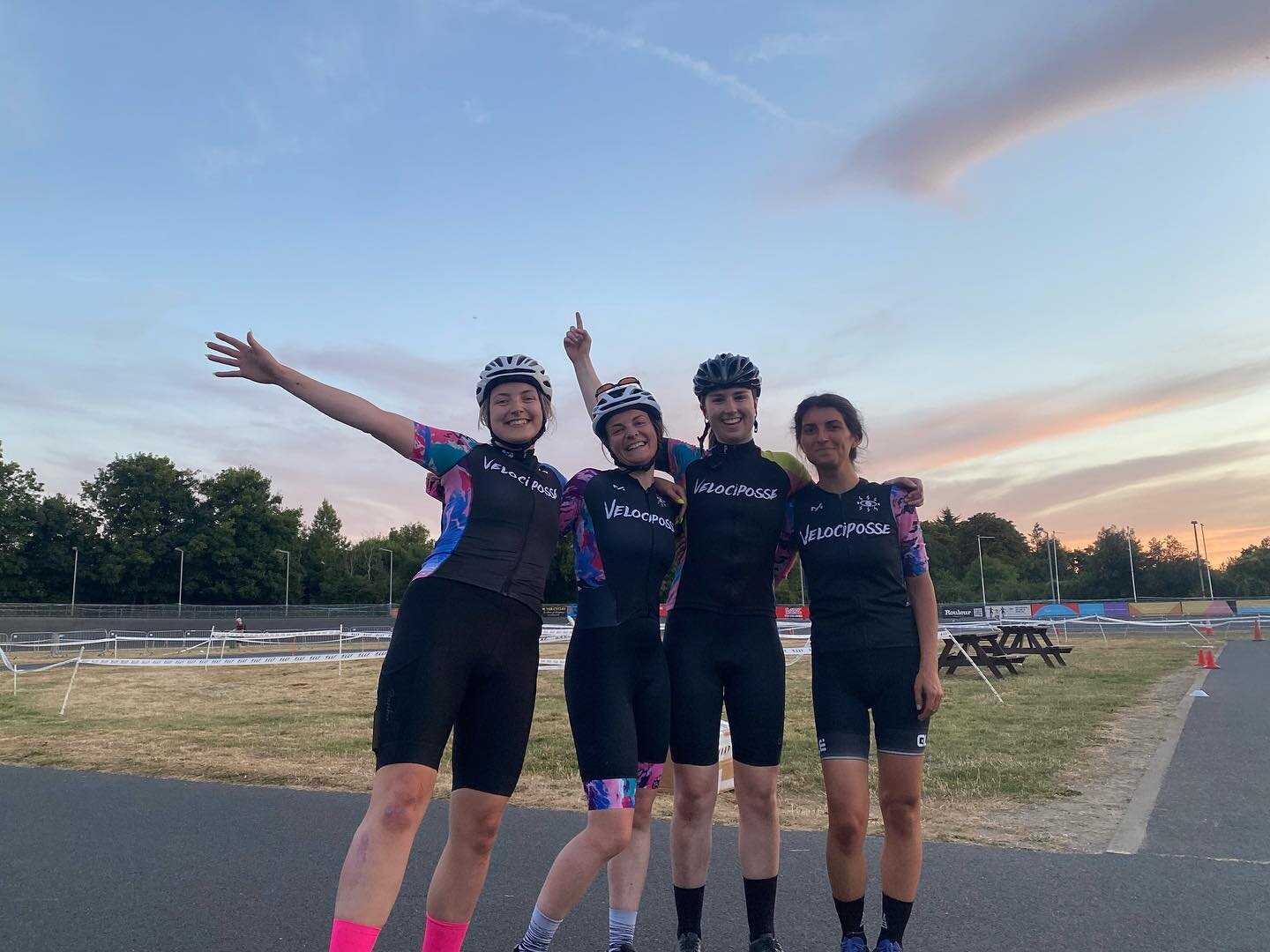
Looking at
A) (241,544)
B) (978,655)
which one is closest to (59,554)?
(241,544)

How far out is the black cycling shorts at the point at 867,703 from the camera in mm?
3301

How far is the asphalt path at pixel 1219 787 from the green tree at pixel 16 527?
286 feet

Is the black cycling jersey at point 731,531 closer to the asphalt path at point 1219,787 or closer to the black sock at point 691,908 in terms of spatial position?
the black sock at point 691,908

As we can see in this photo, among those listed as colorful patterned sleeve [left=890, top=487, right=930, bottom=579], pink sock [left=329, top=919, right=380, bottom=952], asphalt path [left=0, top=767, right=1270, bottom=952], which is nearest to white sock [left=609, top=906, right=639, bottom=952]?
asphalt path [left=0, top=767, right=1270, bottom=952]

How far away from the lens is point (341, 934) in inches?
97.2

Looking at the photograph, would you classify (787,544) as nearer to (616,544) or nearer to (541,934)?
(616,544)

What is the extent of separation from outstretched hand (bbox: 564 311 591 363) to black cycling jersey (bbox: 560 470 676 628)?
1.09 meters

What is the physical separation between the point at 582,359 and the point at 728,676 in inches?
74.8

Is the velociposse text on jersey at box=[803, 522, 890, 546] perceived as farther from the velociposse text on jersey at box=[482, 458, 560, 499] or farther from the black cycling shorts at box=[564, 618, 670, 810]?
the velociposse text on jersey at box=[482, 458, 560, 499]

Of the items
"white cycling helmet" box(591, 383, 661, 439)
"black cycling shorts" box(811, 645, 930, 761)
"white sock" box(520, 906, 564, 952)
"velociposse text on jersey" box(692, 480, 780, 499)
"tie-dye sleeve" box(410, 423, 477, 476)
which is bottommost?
"white sock" box(520, 906, 564, 952)

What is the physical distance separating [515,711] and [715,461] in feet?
4.65

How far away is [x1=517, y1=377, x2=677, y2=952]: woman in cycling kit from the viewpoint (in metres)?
3.04

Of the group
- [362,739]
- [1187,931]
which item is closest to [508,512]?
[1187,931]

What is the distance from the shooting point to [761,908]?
3.30 metres
